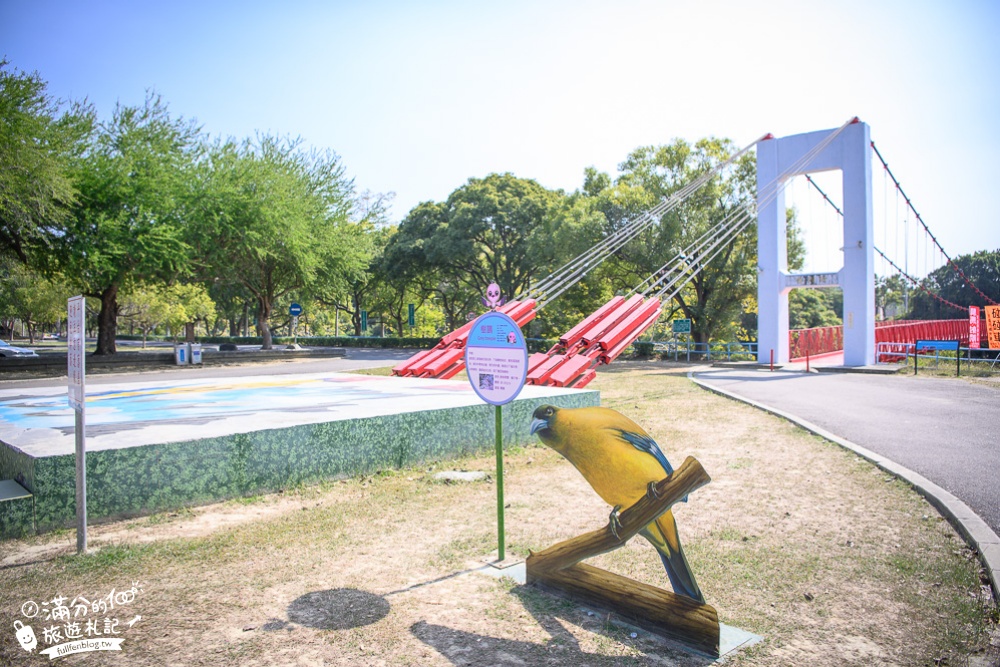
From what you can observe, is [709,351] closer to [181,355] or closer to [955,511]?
[181,355]

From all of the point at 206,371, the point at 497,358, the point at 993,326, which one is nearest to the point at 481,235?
the point at 206,371

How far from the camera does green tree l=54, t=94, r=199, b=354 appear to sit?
20.1 metres

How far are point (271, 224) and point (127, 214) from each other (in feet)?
14.9

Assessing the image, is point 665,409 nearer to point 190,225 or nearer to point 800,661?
point 800,661

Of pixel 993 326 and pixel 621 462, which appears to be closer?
pixel 621 462

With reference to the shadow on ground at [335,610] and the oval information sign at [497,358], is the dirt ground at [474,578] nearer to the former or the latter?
the shadow on ground at [335,610]

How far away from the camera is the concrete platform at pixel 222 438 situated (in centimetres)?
540

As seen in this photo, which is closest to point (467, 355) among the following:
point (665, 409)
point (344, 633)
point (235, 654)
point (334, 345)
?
point (344, 633)

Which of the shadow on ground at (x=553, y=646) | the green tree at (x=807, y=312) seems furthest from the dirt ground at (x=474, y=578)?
the green tree at (x=807, y=312)

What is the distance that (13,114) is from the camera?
16641 millimetres

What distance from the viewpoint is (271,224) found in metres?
23.6

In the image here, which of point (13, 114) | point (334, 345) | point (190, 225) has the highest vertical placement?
point (13, 114)

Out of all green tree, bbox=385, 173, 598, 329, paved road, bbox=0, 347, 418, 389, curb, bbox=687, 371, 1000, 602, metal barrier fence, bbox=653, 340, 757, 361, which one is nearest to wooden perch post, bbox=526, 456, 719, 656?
curb, bbox=687, 371, 1000, 602

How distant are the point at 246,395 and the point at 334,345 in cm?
3620
